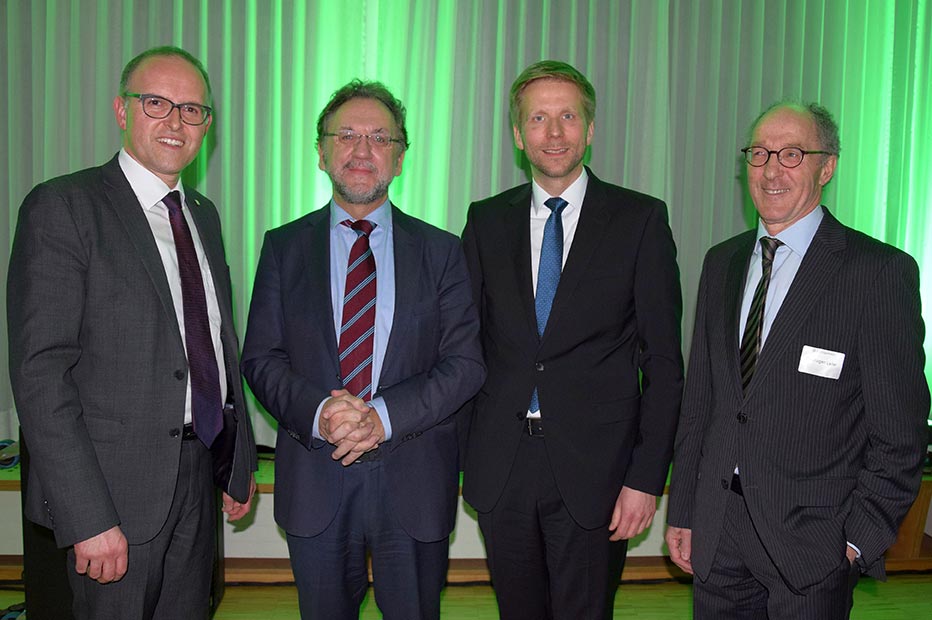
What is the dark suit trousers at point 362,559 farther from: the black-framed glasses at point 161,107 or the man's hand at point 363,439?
the black-framed glasses at point 161,107

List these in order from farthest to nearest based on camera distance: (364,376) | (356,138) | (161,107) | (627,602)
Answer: (627,602) → (356,138) → (364,376) → (161,107)

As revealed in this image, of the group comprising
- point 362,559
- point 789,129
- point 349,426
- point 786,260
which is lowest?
point 362,559

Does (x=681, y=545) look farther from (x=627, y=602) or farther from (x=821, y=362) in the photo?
(x=627, y=602)

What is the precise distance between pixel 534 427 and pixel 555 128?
2.90ft

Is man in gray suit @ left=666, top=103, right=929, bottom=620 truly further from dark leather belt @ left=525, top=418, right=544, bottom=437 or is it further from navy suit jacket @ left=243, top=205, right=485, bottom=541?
navy suit jacket @ left=243, top=205, right=485, bottom=541

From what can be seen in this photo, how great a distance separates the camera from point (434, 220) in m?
4.10

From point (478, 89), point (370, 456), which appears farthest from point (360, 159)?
point (478, 89)

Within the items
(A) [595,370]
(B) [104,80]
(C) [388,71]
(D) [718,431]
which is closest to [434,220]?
(C) [388,71]

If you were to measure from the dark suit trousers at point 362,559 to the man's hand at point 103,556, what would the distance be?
472mm

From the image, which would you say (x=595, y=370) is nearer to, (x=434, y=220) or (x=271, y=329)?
(x=271, y=329)

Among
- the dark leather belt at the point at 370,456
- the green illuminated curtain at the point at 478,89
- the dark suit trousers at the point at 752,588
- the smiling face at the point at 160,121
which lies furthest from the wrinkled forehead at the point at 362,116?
the green illuminated curtain at the point at 478,89

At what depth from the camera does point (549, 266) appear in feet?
7.23

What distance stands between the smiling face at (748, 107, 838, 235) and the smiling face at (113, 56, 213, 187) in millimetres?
1554

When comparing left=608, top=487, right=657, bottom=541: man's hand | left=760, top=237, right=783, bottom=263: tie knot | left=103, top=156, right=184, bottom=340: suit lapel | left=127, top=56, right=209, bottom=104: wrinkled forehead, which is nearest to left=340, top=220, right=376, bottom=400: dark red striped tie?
left=103, top=156, right=184, bottom=340: suit lapel
